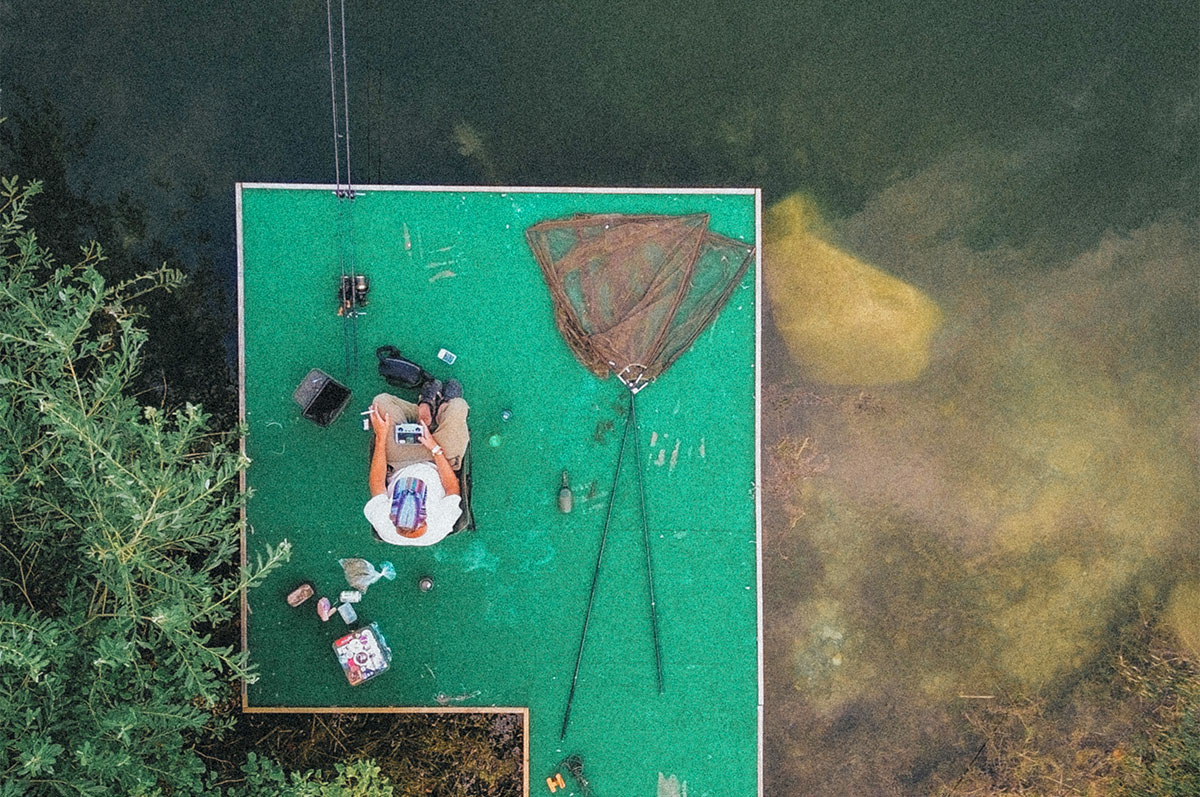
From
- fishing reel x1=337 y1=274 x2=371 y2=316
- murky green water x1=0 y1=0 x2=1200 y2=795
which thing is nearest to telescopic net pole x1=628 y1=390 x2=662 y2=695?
murky green water x1=0 y1=0 x2=1200 y2=795

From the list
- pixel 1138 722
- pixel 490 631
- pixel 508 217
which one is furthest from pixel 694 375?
pixel 1138 722

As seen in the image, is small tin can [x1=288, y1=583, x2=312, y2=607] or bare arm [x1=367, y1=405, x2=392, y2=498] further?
small tin can [x1=288, y1=583, x2=312, y2=607]

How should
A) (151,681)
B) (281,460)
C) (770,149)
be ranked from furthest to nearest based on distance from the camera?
1. (770,149)
2. (281,460)
3. (151,681)

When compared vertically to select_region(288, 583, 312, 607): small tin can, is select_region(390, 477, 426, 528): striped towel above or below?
above

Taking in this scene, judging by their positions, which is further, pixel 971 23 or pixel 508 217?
pixel 971 23

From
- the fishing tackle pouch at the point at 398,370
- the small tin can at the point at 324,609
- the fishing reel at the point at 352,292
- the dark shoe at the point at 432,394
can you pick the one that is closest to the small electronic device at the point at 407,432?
the dark shoe at the point at 432,394

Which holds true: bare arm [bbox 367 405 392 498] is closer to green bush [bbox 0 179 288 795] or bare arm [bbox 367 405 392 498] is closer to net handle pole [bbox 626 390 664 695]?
green bush [bbox 0 179 288 795]

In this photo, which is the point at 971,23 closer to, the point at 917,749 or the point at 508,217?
the point at 508,217

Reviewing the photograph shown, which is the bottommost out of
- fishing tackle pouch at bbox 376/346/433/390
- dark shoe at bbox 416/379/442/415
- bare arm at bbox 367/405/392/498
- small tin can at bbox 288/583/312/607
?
small tin can at bbox 288/583/312/607
